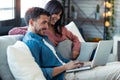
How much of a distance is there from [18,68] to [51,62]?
1.25ft

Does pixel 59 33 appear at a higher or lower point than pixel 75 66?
higher

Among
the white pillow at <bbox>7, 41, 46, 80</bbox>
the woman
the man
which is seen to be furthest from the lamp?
the white pillow at <bbox>7, 41, 46, 80</bbox>

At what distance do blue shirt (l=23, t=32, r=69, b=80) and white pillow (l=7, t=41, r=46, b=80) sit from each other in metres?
0.11

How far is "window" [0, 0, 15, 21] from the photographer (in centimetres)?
323

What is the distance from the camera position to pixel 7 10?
10.9ft

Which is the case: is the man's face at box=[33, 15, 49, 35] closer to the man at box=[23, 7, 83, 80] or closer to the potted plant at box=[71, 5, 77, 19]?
the man at box=[23, 7, 83, 80]

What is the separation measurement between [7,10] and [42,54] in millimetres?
1341

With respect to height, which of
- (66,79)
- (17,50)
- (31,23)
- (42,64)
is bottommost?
(66,79)

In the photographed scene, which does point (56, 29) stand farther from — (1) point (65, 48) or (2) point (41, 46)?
(2) point (41, 46)

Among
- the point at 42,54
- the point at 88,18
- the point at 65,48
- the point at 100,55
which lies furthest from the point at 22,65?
the point at 88,18

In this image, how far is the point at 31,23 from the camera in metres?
2.22

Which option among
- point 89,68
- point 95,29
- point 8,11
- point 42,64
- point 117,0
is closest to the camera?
point 42,64

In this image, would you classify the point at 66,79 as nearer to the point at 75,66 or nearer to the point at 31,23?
the point at 75,66

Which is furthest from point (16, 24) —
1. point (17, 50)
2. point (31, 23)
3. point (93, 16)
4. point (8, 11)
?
point (93, 16)
